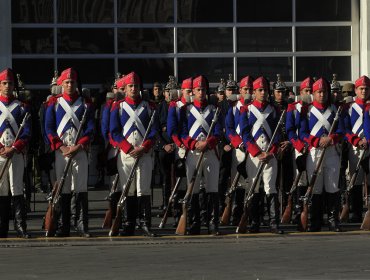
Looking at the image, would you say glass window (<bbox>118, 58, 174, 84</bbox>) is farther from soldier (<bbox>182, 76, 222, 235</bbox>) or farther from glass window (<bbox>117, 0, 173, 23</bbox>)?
soldier (<bbox>182, 76, 222, 235</bbox>)

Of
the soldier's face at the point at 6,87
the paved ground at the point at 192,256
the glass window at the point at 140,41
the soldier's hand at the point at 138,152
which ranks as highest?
the glass window at the point at 140,41

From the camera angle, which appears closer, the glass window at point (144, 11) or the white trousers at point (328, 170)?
the white trousers at point (328, 170)

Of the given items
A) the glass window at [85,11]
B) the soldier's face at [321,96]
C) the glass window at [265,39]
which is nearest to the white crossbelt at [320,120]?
the soldier's face at [321,96]

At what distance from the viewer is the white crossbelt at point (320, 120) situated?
19.2 m

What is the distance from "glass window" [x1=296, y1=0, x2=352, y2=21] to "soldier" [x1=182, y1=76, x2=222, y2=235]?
35.7ft

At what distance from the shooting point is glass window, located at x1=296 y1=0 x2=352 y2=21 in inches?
1171

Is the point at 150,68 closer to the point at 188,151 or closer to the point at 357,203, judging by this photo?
the point at 357,203

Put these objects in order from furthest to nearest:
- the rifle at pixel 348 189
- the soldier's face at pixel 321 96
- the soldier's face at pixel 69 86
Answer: the rifle at pixel 348 189
the soldier's face at pixel 321 96
the soldier's face at pixel 69 86

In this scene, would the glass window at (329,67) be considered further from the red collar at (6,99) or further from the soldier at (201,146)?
the red collar at (6,99)

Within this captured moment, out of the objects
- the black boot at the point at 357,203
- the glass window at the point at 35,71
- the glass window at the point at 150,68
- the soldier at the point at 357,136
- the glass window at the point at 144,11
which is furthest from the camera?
the glass window at the point at 144,11

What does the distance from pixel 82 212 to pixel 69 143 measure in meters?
0.84

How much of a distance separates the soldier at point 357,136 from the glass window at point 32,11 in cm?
994

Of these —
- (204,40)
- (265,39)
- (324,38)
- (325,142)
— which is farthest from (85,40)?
(325,142)

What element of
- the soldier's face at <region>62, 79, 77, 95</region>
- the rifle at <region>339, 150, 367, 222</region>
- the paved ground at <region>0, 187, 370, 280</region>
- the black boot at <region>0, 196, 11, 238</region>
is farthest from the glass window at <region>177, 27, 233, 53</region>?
the black boot at <region>0, 196, 11, 238</region>
